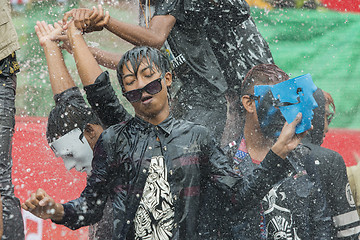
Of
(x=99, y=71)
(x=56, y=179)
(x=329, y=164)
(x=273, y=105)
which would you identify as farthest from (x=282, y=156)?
(x=56, y=179)

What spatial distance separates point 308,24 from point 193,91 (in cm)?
338

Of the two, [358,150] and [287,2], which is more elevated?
[287,2]

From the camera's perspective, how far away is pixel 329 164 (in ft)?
10.6

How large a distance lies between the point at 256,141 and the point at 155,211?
844 millimetres

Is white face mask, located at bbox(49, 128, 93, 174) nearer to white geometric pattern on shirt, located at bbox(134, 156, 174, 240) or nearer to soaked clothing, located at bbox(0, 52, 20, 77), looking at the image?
soaked clothing, located at bbox(0, 52, 20, 77)

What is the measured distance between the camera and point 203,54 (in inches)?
135

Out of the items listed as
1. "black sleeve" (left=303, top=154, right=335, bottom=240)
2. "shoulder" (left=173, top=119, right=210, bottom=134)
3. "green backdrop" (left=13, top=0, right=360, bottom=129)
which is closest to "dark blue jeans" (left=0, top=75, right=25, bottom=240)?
"shoulder" (left=173, top=119, right=210, bottom=134)

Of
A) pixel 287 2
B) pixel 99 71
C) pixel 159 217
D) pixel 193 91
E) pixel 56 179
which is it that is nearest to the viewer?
pixel 159 217

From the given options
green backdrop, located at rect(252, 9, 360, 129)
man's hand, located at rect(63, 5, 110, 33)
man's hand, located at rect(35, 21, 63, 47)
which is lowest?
green backdrop, located at rect(252, 9, 360, 129)

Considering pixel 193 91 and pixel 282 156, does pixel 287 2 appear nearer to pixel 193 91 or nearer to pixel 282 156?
pixel 193 91

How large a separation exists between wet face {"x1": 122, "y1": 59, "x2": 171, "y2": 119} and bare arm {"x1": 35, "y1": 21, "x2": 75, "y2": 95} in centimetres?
59

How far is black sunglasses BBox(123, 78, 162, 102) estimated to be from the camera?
257 cm

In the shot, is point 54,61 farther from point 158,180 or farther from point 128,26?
point 158,180

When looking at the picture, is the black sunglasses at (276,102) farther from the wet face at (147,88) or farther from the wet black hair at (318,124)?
the wet black hair at (318,124)
